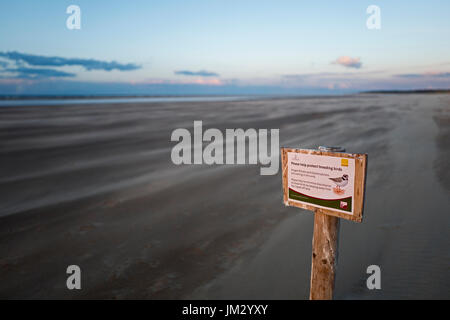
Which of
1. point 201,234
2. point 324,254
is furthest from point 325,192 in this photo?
point 201,234

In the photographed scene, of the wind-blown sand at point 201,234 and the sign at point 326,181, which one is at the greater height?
the sign at point 326,181

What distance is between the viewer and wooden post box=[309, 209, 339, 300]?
9.46 ft

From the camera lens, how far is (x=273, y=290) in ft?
13.6

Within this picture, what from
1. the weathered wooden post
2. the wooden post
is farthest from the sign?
the wooden post

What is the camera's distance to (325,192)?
9.03 feet

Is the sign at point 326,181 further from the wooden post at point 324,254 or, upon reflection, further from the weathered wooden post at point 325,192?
the wooden post at point 324,254

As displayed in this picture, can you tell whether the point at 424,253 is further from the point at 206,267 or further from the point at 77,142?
the point at 77,142

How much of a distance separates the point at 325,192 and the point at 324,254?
67 centimetres

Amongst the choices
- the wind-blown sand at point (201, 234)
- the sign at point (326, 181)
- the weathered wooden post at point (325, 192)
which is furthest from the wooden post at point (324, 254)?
the wind-blown sand at point (201, 234)

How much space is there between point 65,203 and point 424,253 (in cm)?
763

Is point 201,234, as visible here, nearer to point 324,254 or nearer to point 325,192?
point 324,254

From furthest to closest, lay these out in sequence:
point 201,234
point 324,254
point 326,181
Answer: point 201,234, point 324,254, point 326,181

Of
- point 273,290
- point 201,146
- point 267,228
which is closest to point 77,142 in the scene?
point 201,146

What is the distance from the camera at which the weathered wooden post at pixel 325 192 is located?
8.45 ft
